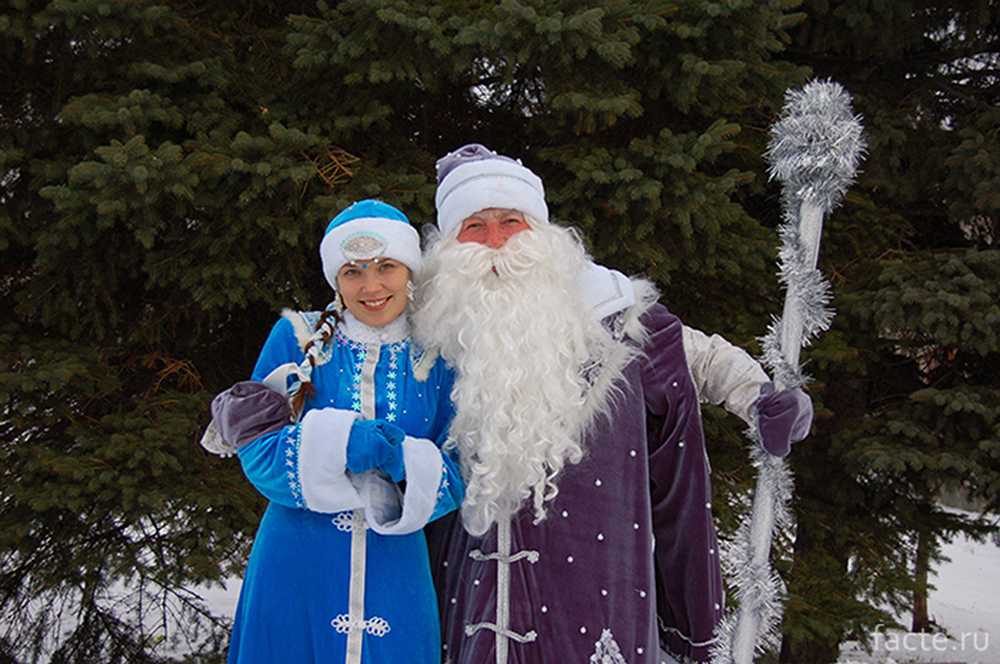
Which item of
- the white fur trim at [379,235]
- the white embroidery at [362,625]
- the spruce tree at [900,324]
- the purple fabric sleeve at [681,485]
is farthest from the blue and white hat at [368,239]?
the spruce tree at [900,324]

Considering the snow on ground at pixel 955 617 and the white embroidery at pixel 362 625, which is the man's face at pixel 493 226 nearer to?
the white embroidery at pixel 362 625

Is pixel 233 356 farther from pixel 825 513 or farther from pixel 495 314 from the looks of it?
pixel 825 513

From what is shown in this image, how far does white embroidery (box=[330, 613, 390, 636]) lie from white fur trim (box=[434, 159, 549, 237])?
3.51 ft

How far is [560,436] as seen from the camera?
2.45m

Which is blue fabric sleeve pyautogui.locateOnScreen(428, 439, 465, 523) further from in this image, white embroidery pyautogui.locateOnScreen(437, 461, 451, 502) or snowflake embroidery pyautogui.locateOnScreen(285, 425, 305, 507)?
snowflake embroidery pyautogui.locateOnScreen(285, 425, 305, 507)

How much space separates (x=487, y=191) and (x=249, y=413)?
0.88 metres

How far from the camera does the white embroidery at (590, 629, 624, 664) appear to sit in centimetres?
243

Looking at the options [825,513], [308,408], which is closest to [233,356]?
[308,408]

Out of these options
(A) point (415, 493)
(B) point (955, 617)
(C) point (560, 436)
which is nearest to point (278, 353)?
(A) point (415, 493)

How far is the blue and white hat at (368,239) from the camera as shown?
2479 mm

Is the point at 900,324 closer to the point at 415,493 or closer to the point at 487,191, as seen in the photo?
the point at 487,191

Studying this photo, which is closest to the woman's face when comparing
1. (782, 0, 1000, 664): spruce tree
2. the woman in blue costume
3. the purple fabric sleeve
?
the woman in blue costume

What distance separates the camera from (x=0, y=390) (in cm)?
359

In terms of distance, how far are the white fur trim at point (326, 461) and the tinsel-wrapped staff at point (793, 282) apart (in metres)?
1.09
